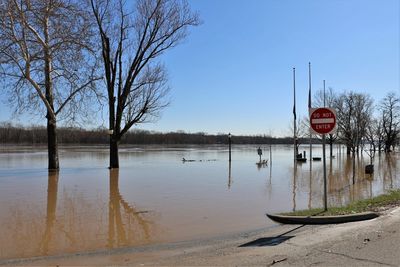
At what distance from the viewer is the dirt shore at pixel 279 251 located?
23.4 feet

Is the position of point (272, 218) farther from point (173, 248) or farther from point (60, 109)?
point (60, 109)

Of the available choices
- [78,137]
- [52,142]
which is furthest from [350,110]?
[78,137]

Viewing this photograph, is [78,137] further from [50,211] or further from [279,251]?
[279,251]

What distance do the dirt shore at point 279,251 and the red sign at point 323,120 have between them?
9.19 ft

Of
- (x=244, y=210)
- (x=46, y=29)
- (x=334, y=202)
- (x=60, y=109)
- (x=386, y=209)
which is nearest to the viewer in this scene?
(x=386, y=209)

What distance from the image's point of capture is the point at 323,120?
39.0ft

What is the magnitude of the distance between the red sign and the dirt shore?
280 centimetres

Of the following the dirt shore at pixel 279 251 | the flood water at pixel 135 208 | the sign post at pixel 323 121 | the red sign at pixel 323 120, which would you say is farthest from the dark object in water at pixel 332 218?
the red sign at pixel 323 120

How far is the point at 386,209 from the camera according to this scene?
1153cm

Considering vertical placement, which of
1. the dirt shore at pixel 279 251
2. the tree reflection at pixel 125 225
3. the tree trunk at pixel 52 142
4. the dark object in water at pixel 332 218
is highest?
the tree trunk at pixel 52 142

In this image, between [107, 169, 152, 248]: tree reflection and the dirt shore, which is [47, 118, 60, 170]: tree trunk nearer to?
[107, 169, 152, 248]: tree reflection

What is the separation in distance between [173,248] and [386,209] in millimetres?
5889

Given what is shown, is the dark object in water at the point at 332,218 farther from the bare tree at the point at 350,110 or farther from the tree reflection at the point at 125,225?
the bare tree at the point at 350,110

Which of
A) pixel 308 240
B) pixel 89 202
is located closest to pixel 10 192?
pixel 89 202
